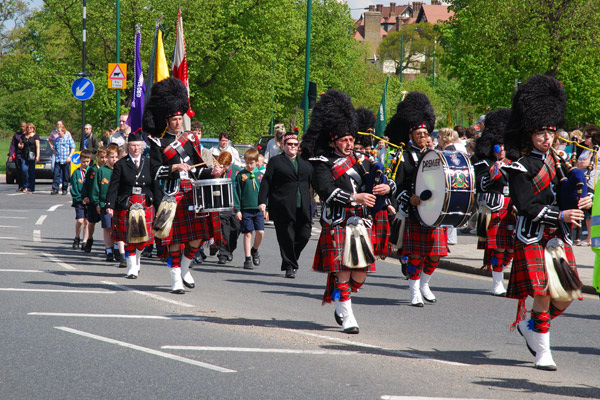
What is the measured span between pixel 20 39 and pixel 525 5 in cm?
4528

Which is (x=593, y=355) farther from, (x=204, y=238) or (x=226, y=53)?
(x=226, y=53)

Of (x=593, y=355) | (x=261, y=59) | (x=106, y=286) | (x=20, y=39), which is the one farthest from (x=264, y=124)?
(x=593, y=355)

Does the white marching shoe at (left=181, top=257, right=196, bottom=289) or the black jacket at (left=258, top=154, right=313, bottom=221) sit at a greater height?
the black jacket at (left=258, top=154, right=313, bottom=221)

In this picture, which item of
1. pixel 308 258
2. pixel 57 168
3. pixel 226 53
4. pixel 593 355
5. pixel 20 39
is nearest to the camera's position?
pixel 593 355

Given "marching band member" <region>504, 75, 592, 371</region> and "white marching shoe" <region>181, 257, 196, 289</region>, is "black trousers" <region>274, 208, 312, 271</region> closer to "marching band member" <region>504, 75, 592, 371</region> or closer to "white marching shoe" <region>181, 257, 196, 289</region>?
"white marching shoe" <region>181, 257, 196, 289</region>

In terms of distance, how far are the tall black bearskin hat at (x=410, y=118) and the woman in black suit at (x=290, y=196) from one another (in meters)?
2.59

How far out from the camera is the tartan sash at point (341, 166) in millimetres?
7949

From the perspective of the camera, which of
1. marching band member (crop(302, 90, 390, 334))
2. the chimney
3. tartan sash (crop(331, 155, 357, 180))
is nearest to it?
marching band member (crop(302, 90, 390, 334))

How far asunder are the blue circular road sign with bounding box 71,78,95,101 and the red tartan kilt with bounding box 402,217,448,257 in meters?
20.4

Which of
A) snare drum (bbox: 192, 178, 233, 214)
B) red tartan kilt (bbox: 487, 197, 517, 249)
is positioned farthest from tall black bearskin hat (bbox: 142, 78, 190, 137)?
red tartan kilt (bbox: 487, 197, 517, 249)

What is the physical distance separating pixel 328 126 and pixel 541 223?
7.28ft

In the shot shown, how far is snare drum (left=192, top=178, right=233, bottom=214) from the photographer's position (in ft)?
32.1

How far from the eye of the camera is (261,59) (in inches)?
1759

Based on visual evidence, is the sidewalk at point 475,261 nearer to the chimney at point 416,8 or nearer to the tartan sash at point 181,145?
the tartan sash at point 181,145
